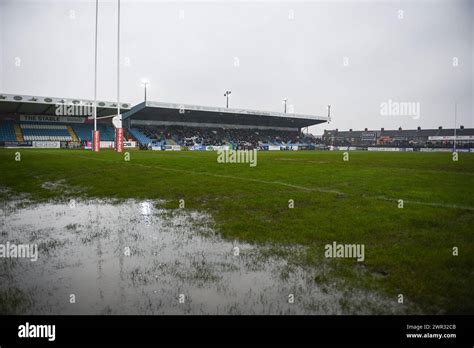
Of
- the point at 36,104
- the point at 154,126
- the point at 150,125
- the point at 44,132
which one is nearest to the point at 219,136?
the point at 154,126

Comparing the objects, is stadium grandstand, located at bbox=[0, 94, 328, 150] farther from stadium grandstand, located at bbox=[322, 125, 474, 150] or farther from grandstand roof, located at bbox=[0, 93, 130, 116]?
stadium grandstand, located at bbox=[322, 125, 474, 150]

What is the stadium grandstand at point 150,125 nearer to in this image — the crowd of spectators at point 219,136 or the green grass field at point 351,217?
the crowd of spectators at point 219,136

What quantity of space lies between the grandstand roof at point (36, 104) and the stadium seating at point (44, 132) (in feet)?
7.94

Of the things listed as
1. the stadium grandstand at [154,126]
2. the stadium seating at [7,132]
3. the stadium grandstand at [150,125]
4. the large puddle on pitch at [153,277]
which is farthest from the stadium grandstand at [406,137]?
the large puddle on pitch at [153,277]

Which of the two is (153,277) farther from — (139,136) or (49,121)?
(49,121)

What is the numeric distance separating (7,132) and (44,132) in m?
5.60

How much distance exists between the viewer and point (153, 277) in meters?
4.52

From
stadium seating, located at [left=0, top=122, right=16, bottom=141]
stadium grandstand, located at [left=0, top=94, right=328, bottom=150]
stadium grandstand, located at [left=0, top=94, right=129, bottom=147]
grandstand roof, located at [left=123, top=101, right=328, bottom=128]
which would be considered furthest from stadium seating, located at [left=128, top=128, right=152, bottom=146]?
stadium seating, located at [left=0, top=122, right=16, bottom=141]

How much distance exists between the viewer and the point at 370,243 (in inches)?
231

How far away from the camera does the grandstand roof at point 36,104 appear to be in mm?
49744

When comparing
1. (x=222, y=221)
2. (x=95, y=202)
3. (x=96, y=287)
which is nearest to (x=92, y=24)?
(x=95, y=202)

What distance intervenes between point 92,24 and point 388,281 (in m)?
42.4
